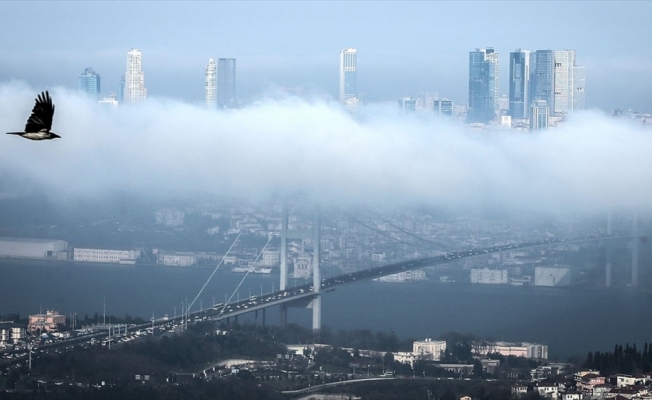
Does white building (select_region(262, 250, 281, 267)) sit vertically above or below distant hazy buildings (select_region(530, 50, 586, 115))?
below

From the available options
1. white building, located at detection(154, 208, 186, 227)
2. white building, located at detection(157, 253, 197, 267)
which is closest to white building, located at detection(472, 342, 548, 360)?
white building, located at detection(157, 253, 197, 267)

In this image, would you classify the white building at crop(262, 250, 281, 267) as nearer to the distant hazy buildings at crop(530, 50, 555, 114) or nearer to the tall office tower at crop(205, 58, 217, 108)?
the tall office tower at crop(205, 58, 217, 108)

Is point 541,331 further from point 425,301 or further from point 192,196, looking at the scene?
point 192,196

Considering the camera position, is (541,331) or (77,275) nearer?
(541,331)

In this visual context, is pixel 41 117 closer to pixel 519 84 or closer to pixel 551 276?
pixel 551 276

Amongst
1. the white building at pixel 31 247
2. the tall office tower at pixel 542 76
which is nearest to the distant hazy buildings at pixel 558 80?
the tall office tower at pixel 542 76

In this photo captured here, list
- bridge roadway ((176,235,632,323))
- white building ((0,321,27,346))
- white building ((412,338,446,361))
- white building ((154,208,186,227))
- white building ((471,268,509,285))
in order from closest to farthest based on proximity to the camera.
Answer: white building ((0,321,27,346))
white building ((412,338,446,361))
bridge roadway ((176,235,632,323))
white building ((471,268,509,285))
white building ((154,208,186,227))

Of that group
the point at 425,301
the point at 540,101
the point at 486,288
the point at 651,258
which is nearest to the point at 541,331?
the point at 425,301
